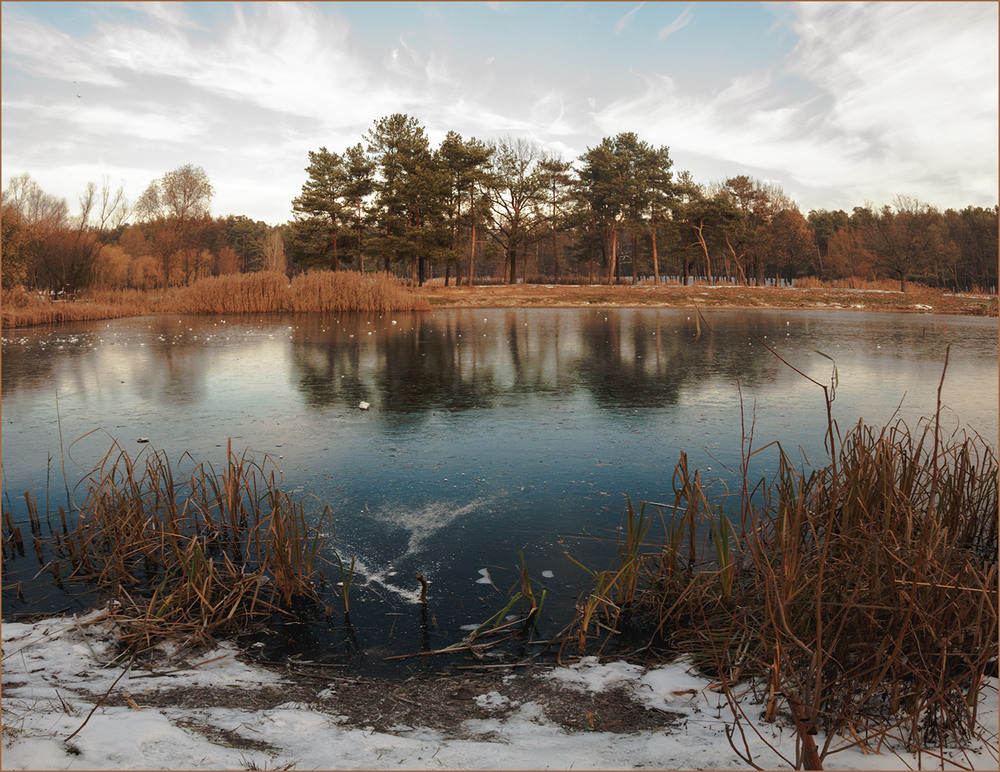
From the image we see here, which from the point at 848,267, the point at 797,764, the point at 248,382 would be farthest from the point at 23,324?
the point at 848,267

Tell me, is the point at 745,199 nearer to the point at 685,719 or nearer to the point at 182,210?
the point at 182,210

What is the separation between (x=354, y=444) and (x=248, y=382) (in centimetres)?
527

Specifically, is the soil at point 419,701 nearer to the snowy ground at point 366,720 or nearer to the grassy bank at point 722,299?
the snowy ground at point 366,720

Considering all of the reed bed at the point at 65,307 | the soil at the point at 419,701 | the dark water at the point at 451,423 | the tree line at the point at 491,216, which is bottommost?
the soil at the point at 419,701

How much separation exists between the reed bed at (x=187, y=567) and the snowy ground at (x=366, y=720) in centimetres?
29

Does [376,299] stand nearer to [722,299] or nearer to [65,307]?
[65,307]

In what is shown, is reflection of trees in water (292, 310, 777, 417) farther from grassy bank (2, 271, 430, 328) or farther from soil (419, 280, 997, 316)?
soil (419, 280, 997, 316)

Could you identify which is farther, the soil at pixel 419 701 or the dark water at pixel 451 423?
the dark water at pixel 451 423

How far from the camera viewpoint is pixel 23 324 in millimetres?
25953

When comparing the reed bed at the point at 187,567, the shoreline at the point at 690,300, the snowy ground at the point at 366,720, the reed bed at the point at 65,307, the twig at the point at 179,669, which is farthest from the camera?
the shoreline at the point at 690,300

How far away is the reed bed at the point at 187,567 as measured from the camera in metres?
4.12

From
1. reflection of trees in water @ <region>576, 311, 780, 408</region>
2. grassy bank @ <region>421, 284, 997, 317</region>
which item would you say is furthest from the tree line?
reflection of trees in water @ <region>576, 311, 780, 408</region>

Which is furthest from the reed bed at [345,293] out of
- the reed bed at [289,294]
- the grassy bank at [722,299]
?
the grassy bank at [722,299]

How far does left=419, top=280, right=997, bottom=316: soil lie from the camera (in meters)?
40.2
